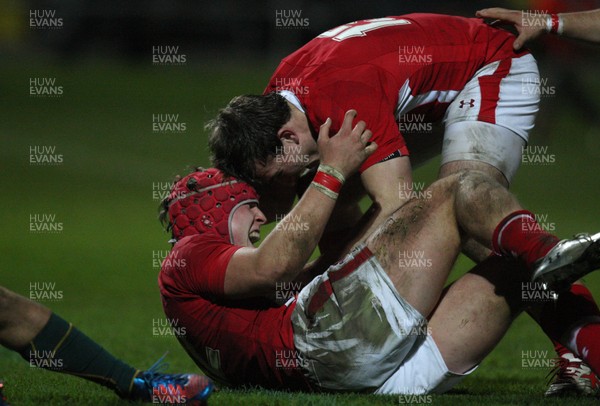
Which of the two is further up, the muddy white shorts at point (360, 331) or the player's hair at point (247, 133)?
the player's hair at point (247, 133)

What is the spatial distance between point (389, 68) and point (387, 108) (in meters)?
0.36

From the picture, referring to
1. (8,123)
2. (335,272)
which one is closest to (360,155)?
(335,272)

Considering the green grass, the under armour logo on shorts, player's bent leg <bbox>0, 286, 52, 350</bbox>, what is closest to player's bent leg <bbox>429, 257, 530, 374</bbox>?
the green grass

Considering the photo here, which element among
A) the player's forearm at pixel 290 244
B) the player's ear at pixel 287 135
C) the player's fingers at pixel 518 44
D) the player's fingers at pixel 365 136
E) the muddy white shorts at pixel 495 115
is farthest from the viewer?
the player's fingers at pixel 518 44

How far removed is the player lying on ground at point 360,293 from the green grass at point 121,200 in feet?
0.51

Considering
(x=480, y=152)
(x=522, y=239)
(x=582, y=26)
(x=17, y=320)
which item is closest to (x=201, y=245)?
(x=17, y=320)

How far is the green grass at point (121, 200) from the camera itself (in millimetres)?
5711

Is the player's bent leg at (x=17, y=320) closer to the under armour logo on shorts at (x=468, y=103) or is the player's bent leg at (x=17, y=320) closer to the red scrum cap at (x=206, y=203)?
the red scrum cap at (x=206, y=203)

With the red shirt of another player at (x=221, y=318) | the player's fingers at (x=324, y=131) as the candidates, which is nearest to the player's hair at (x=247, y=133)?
the player's fingers at (x=324, y=131)

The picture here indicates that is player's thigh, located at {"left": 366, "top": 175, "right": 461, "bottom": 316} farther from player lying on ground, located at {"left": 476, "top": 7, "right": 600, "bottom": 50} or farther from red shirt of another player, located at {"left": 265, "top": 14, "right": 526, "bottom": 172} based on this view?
player lying on ground, located at {"left": 476, "top": 7, "right": 600, "bottom": 50}

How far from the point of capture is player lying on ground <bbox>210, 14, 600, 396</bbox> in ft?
17.8

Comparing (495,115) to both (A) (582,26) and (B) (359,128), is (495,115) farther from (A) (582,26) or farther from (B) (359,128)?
(B) (359,128)

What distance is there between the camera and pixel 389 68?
227 inches

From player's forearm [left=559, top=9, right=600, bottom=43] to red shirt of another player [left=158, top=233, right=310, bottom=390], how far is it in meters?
2.69
